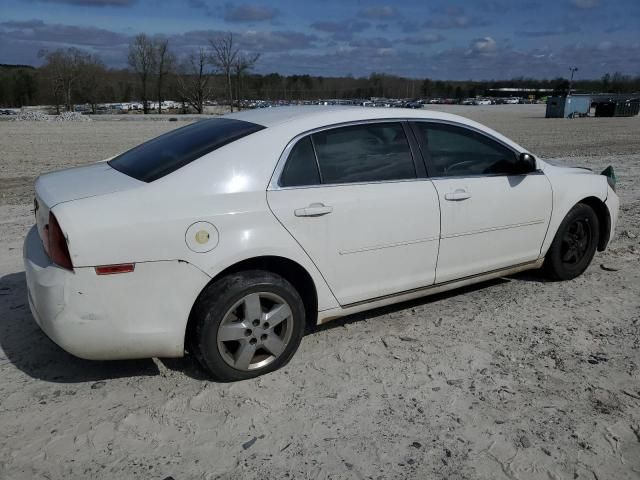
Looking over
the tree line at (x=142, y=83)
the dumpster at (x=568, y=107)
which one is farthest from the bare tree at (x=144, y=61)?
the dumpster at (x=568, y=107)

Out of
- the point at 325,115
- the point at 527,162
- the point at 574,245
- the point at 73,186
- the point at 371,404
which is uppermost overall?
the point at 325,115

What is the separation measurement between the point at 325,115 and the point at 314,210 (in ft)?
2.47

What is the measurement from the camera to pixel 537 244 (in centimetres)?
484

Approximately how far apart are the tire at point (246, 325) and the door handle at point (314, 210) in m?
0.43

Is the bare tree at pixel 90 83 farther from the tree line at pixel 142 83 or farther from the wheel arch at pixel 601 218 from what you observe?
the wheel arch at pixel 601 218

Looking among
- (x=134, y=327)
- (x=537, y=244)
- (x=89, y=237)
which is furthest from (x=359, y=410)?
(x=537, y=244)

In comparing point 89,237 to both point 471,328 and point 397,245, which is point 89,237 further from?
point 471,328

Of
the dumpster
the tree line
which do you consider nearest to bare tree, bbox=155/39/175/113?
the tree line

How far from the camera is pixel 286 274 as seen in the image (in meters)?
3.72

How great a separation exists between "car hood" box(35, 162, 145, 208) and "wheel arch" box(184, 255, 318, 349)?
2.45 ft

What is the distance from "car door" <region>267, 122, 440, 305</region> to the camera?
358 cm

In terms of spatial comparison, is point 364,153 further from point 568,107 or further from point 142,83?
point 142,83

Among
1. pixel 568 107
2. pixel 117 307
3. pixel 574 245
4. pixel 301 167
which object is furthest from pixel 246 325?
pixel 568 107

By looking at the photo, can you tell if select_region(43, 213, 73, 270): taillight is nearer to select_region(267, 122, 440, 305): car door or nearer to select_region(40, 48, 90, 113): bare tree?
select_region(267, 122, 440, 305): car door
